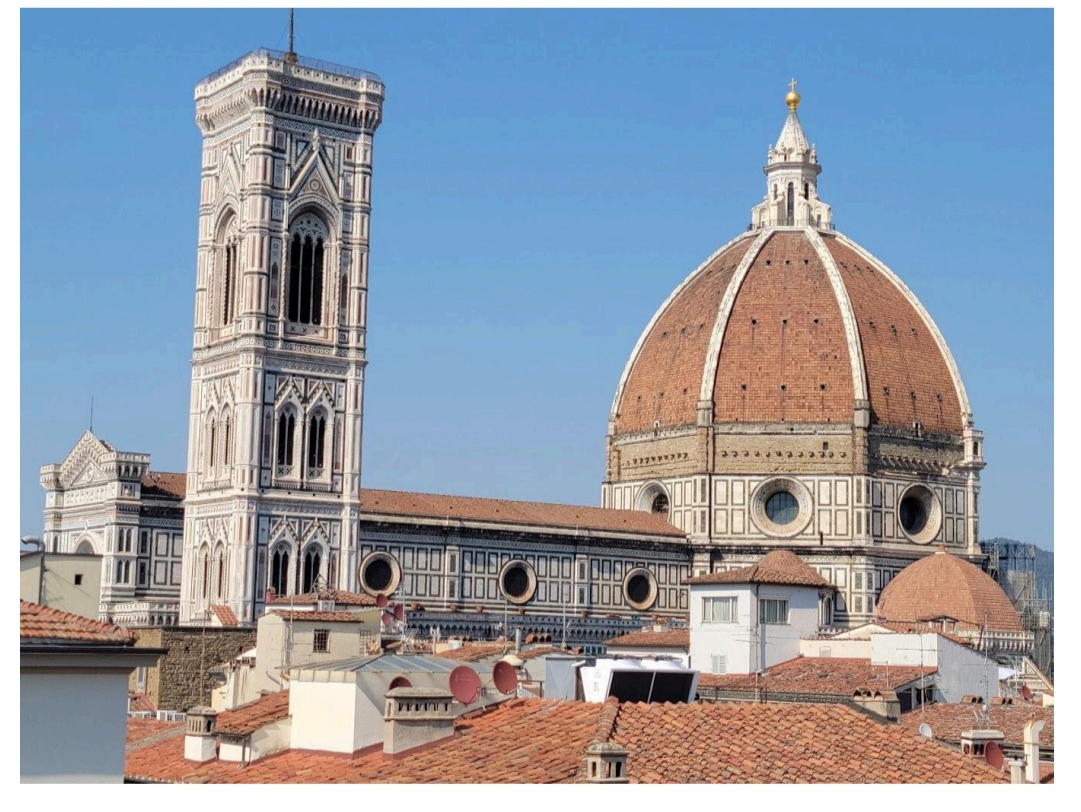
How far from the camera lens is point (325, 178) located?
6712 centimetres

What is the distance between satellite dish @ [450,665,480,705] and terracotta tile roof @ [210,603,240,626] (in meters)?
34.9

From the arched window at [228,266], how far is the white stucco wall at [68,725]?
5168cm

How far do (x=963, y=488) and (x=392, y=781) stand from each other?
70.2 metres

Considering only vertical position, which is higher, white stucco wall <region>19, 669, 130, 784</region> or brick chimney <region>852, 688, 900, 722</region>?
white stucco wall <region>19, 669, 130, 784</region>

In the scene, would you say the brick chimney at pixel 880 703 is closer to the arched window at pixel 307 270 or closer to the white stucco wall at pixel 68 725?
the white stucco wall at pixel 68 725

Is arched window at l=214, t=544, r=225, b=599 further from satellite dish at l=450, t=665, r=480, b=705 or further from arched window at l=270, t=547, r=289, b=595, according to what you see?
satellite dish at l=450, t=665, r=480, b=705

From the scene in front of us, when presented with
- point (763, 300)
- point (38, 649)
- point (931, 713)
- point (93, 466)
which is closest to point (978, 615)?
point (763, 300)

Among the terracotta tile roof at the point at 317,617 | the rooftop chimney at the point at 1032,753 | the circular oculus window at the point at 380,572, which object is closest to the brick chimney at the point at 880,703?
the rooftop chimney at the point at 1032,753

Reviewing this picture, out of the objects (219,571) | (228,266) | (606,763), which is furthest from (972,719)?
(228,266)

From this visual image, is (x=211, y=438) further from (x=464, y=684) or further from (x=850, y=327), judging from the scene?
(x=464, y=684)

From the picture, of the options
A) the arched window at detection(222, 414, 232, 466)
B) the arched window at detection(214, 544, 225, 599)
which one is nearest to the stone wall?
the arched window at detection(214, 544, 225, 599)

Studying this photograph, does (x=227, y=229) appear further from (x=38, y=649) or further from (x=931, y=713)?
(x=38, y=649)

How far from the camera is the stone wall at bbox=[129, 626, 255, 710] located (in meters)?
44.2

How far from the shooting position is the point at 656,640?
62719 mm
